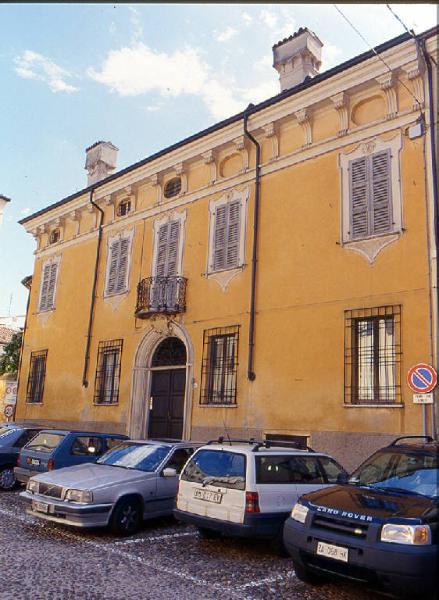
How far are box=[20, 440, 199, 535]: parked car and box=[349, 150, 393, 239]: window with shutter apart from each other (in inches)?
227

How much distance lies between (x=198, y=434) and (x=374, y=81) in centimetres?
901

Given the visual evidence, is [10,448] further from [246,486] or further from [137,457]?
[246,486]

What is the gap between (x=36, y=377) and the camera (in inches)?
811

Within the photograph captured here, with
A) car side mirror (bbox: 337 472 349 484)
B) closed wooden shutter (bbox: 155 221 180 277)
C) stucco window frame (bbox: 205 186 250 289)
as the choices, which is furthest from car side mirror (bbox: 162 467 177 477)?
closed wooden shutter (bbox: 155 221 180 277)

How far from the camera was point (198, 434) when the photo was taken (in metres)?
14.0

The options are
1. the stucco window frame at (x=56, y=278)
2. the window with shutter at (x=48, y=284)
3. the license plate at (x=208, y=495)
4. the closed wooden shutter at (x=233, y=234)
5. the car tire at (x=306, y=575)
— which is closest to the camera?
the car tire at (x=306, y=575)

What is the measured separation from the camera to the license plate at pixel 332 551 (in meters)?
5.32

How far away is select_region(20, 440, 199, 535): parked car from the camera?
25.5ft

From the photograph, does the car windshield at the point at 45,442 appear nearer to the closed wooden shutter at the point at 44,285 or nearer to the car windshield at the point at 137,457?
the car windshield at the point at 137,457

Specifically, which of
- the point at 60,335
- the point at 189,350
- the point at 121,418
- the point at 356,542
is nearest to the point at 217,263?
the point at 189,350

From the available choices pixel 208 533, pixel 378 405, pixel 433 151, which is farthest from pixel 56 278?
pixel 208 533

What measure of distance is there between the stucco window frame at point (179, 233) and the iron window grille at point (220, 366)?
7.82ft

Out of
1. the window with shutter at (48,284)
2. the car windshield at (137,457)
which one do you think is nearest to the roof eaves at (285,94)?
the window with shutter at (48,284)

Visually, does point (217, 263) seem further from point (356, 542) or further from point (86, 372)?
point (356, 542)
